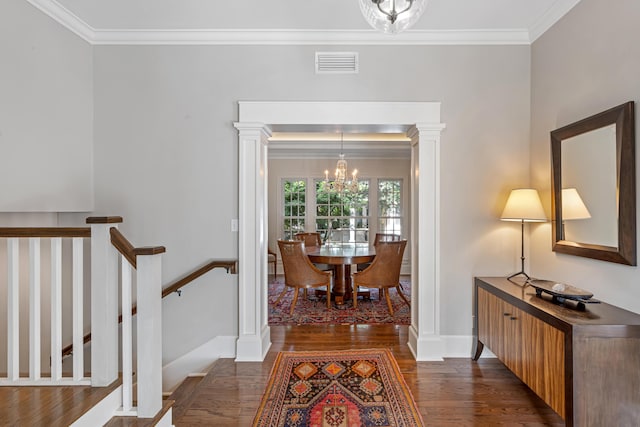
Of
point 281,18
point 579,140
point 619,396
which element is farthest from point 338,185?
point 619,396

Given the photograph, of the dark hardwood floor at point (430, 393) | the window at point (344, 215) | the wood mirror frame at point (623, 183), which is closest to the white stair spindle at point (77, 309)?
the dark hardwood floor at point (430, 393)

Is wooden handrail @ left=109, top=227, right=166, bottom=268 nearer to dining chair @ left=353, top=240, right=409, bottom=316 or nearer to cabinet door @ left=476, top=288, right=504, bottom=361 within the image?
cabinet door @ left=476, top=288, right=504, bottom=361

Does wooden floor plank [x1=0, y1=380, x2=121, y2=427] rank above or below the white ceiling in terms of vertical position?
below

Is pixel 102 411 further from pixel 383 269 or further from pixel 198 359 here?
pixel 383 269

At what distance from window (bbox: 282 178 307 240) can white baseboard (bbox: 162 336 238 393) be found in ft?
12.9

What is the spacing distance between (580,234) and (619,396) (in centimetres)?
101

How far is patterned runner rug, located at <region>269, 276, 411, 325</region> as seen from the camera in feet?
12.5

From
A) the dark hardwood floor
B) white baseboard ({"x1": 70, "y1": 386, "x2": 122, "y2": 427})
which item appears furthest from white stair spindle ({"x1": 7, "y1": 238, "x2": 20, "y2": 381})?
the dark hardwood floor

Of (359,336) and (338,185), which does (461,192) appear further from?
(338,185)

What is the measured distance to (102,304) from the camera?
1758mm

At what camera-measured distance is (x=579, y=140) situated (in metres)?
2.22

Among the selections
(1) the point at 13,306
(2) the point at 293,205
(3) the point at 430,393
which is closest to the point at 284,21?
(1) the point at 13,306

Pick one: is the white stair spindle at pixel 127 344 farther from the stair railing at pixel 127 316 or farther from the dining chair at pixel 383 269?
the dining chair at pixel 383 269

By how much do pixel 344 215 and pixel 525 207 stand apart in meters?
Result: 4.42
